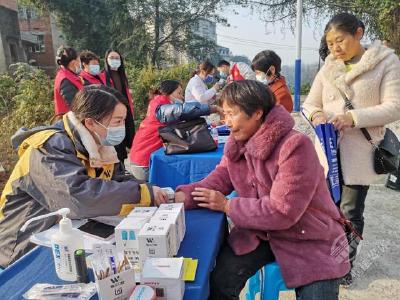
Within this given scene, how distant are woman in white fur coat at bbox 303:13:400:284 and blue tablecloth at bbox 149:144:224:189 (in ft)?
2.89

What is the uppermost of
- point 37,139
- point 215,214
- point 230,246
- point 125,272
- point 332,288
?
point 37,139

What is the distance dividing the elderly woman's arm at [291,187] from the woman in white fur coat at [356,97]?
70 cm

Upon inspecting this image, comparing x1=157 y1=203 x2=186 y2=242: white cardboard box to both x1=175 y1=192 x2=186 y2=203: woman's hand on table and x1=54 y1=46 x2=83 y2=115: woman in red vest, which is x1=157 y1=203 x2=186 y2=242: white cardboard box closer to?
x1=175 y1=192 x2=186 y2=203: woman's hand on table

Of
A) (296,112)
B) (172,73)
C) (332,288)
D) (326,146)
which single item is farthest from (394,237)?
(172,73)

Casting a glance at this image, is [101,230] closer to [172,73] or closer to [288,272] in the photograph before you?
[288,272]

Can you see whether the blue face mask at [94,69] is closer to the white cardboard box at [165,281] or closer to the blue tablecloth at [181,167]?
the blue tablecloth at [181,167]

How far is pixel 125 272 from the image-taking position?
0.95 meters

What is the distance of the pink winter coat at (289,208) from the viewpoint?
1.37m

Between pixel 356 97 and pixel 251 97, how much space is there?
90 centimetres

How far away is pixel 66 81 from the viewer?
349 cm

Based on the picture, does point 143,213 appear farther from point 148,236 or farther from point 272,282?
point 272,282

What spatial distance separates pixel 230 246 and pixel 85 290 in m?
0.75

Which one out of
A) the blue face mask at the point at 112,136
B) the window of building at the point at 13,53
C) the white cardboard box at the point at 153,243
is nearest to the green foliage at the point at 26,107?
the blue face mask at the point at 112,136

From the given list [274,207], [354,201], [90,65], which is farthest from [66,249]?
[90,65]
